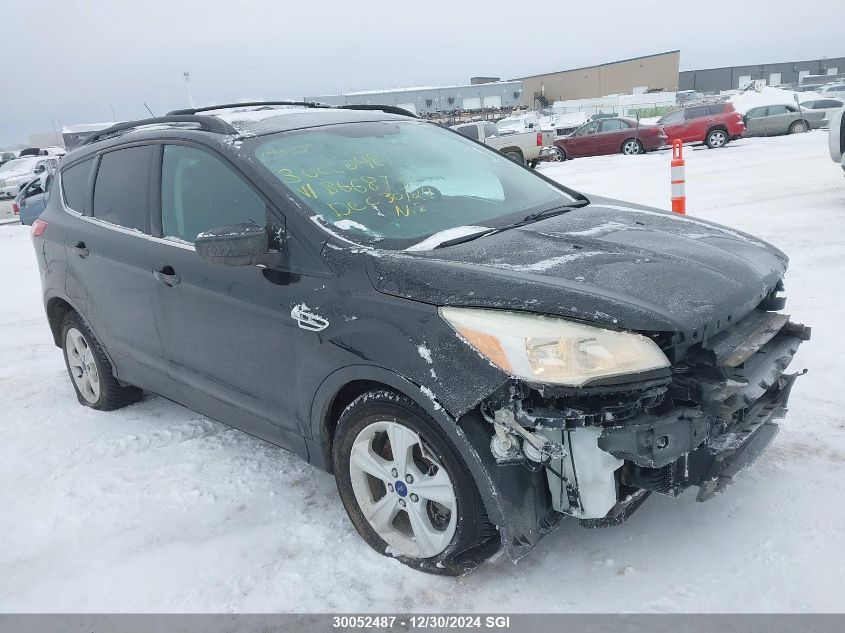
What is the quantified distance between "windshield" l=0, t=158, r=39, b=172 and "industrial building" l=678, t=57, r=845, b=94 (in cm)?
7106

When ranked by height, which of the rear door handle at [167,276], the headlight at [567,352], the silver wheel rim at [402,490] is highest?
the rear door handle at [167,276]

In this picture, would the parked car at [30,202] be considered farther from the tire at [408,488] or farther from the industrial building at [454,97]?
the industrial building at [454,97]

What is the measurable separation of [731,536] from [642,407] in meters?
0.85

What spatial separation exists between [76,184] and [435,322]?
10.7ft

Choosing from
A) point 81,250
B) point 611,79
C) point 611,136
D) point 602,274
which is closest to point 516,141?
point 611,136

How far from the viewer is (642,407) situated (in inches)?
87.7

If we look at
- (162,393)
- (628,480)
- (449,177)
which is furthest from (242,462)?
(628,480)

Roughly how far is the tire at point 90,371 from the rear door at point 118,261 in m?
0.17

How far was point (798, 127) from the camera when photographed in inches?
887

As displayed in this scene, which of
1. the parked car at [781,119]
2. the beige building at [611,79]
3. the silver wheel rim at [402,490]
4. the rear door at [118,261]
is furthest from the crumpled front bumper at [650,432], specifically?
the beige building at [611,79]

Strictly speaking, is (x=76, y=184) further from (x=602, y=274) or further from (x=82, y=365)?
(x=602, y=274)

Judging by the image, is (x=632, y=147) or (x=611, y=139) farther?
(x=611, y=139)

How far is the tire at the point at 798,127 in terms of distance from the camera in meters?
22.4
